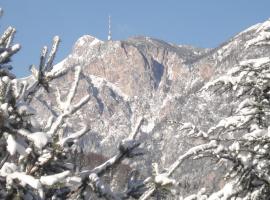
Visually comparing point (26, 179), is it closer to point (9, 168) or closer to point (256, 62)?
point (9, 168)

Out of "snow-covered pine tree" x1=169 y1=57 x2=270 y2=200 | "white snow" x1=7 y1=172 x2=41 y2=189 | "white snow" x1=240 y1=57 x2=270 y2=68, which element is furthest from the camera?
"white snow" x1=240 y1=57 x2=270 y2=68

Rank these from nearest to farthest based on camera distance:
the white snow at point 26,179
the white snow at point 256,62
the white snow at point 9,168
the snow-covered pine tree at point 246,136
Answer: the white snow at point 26,179 → the white snow at point 9,168 → the snow-covered pine tree at point 246,136 → the white snow at point 256,62

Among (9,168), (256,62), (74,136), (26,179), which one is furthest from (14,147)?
(256,62)

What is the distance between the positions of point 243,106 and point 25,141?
525 centimetres

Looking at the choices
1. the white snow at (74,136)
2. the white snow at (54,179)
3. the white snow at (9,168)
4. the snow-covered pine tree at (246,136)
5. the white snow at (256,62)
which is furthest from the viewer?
the white snow at (256,62)

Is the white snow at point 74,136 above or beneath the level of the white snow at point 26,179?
above

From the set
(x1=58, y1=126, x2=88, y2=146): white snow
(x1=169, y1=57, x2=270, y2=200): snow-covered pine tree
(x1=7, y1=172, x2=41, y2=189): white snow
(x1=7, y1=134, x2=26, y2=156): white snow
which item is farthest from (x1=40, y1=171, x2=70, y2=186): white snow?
(x1=169, y1=57, x2=270, y2=200): snow-covered pine tree

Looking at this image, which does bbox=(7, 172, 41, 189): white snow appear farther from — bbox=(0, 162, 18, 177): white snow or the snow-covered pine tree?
the snow-covered pine tree

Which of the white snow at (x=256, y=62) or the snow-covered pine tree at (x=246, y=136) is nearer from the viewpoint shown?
the snow-covered pine tree at (x=246, y=136)

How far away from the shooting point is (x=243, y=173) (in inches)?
283

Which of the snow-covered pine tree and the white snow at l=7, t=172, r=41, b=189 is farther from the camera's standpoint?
the snow-covered pine tree

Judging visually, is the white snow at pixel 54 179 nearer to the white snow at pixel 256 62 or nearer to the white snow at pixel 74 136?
the white snow at pixel 74 136

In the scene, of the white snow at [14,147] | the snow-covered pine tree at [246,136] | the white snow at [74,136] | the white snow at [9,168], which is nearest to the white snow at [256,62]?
the snow-covered pine tree at [246,136]

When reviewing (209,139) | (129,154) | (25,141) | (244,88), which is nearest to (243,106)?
(244,88)
